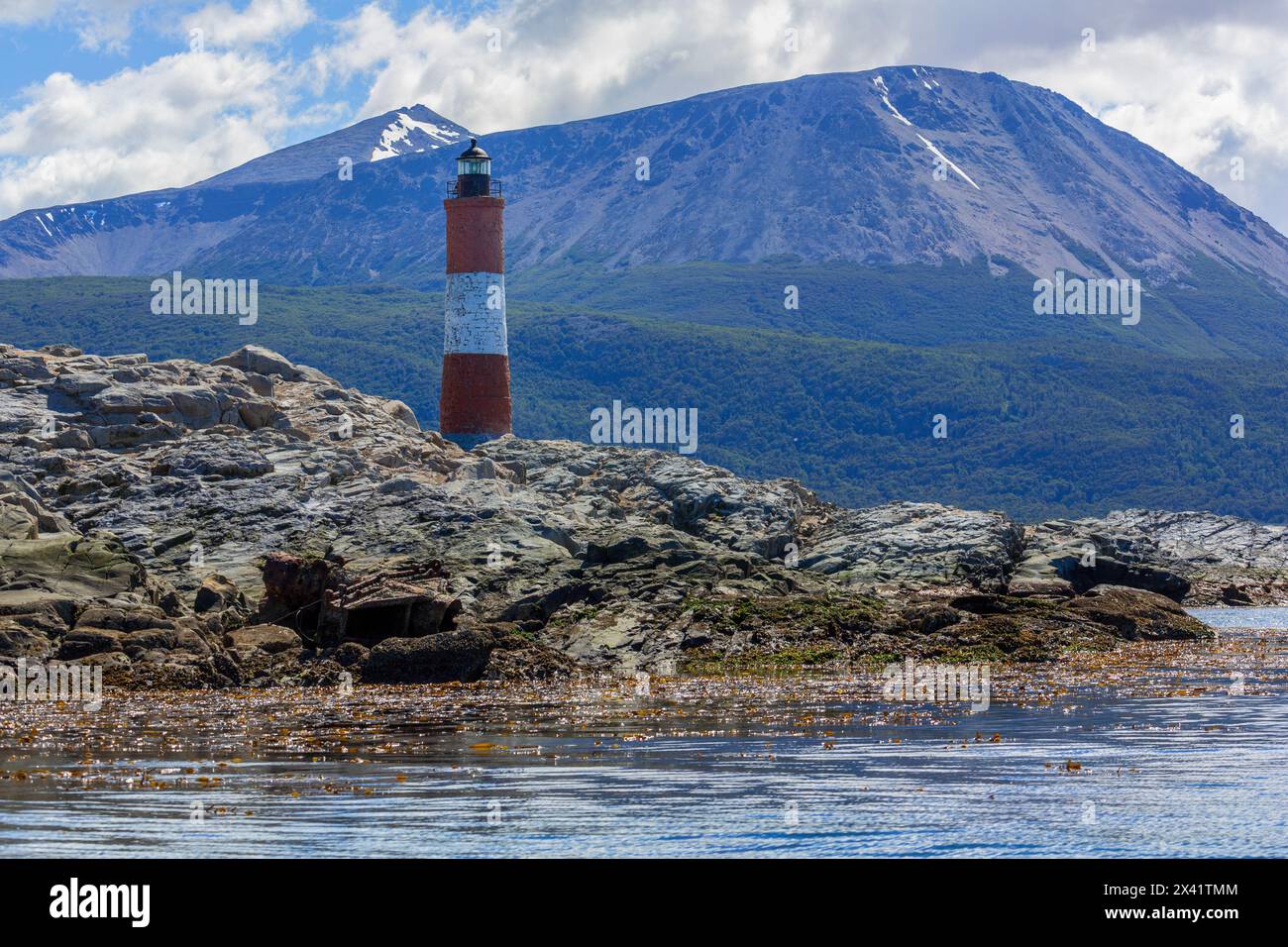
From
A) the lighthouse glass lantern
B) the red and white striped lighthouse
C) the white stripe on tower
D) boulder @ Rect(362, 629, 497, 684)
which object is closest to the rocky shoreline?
boulder @ Rect(362, 629, 497, 684)

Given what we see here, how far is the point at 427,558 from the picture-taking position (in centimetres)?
5003

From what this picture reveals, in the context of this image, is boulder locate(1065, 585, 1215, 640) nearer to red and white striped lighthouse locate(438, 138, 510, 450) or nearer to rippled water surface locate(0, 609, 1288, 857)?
rippled water surface locate(0, 609, 1288, 857)

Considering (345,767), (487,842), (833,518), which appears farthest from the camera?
(833,518)

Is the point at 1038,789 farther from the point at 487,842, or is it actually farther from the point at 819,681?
the point at 819,681

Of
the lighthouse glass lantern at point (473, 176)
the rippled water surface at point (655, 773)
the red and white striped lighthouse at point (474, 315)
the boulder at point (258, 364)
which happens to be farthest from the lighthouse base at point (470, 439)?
the rippled water surface at point (655, 773)

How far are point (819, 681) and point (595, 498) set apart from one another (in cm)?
2839

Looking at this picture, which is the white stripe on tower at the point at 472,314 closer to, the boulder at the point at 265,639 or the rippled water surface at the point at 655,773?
the boulder at the point at 265,639

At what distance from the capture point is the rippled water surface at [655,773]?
1845 cm

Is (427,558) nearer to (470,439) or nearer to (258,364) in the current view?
(258,364)

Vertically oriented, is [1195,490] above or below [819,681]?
above

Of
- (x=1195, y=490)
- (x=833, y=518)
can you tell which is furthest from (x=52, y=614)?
(x=1195, y=490)

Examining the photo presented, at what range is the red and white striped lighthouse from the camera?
74.7 meters

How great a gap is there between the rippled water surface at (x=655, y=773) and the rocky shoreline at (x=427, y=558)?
13.8 feet
